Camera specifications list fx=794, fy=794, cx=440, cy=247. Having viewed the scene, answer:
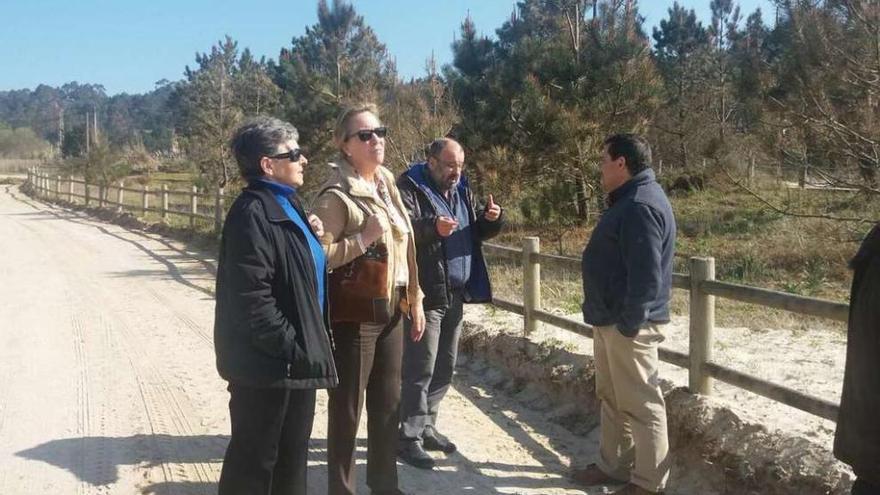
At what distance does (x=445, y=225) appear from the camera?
13.1 feet

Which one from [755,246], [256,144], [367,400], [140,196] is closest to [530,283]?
[367,400]

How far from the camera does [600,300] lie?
381 cm

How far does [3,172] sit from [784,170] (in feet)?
202

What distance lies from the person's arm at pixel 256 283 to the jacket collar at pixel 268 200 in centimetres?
4

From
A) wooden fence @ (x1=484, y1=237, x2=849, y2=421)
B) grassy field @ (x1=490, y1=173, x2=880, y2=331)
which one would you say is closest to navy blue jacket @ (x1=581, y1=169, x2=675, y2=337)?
wooden fence @ (x1=484, y1=237, x2=849, y2=421)

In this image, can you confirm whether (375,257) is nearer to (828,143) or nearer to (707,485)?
(707,485)

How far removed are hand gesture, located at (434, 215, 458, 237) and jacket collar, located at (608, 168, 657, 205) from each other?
0.81 meters

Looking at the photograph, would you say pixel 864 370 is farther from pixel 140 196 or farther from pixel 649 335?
pixel 140 196

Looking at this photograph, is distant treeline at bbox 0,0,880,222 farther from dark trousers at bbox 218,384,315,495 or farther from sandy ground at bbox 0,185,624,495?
dark trousers at bbox 218,384,315,495

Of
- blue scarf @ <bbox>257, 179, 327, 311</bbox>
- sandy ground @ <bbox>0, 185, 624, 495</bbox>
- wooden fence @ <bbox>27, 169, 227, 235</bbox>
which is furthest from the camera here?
wooden fence @ <bbox>27, 169, 227, 235</bbox>

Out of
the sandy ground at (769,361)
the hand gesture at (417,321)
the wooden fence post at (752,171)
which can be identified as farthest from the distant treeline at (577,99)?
the hand gesture at (417,321)

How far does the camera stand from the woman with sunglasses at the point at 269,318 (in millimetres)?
2828

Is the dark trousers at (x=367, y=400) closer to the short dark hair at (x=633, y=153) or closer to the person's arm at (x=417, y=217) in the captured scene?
the person's arm at (x=417, y=217)

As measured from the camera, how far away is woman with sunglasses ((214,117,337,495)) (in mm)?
2828
